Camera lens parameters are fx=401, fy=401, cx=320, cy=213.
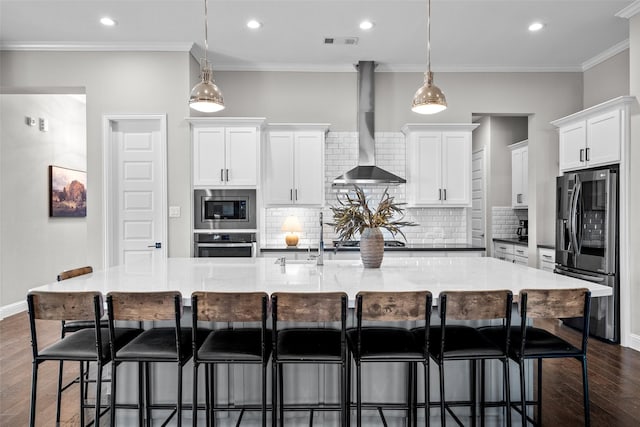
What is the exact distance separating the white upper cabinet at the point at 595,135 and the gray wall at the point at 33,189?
552 centimetres

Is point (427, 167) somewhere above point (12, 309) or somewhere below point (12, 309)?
above

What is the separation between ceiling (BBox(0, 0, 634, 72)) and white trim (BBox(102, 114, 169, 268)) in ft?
2.66

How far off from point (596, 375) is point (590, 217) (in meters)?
1.65

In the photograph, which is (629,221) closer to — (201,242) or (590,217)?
(590,217)

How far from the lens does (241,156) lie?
15.7 feet

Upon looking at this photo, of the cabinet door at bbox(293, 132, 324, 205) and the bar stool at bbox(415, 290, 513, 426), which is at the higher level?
the cabinet door at bbox(293, 132, 324, 205)

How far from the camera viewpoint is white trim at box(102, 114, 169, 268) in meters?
4.65

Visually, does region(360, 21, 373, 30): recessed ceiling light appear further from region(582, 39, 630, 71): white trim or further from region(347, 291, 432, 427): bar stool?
region(347, 291, 432, 427): bar stool

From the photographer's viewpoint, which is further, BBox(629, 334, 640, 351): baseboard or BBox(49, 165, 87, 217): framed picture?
BBox(49, 165, 87, 217): framed picture

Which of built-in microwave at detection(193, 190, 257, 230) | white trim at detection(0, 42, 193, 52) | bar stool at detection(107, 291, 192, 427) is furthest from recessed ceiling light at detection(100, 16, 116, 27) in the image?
bar stool at detection(107, 291, 192, 427)

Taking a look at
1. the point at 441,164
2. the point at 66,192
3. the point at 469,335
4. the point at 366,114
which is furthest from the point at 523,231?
the point at 66,192

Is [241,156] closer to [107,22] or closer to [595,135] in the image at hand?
[107,22]

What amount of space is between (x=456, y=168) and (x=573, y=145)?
1277mm

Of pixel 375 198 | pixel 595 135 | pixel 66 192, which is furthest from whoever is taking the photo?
pixel 66 192
